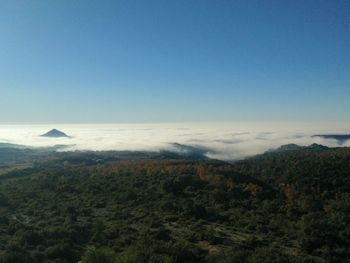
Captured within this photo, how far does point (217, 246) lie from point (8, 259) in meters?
13.6

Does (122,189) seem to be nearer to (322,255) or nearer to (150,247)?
(150,247)

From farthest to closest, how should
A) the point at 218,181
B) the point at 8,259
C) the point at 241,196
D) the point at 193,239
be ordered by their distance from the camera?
1. the point at 218,181
2. the point at 241,196
3. the point at 193,239
4. the point at 8,259

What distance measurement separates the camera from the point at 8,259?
884 inches

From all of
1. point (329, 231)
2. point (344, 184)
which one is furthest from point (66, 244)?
point (344, 184)

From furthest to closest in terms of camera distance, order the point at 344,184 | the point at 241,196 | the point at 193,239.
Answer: the point at 344,184, the point at 241,196, the point at 193,239

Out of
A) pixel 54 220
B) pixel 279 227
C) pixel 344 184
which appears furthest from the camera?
pixel 344 184

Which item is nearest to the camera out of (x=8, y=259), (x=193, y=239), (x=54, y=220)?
(x=8, y=259)

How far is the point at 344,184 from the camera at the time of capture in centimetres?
6481

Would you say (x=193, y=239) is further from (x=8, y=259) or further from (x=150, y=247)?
(x=8, y=259)

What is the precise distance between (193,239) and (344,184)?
1760 inches

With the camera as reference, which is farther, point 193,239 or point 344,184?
point 344,184

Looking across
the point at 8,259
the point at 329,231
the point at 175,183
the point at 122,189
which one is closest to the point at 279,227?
the point at 329,231

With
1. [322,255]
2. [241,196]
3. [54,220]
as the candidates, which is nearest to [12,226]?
[54,220]

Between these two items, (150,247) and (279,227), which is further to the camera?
(279,227)
